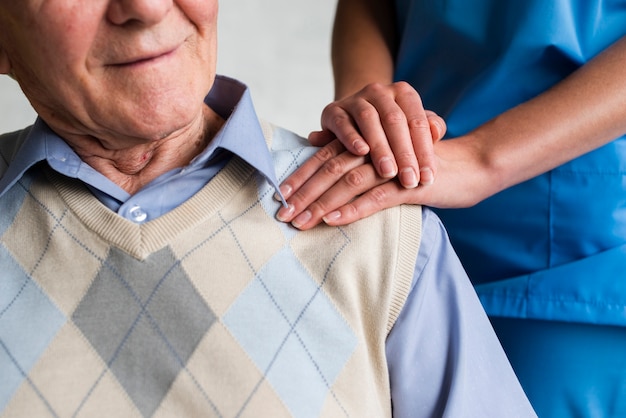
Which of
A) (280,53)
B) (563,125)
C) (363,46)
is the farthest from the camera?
(280,53)

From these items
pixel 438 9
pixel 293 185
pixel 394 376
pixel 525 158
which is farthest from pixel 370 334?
pixel 438 9

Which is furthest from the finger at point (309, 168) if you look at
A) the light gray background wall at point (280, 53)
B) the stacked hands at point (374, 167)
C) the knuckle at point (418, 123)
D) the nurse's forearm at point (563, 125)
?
the light gray background wall at point (280, 53)

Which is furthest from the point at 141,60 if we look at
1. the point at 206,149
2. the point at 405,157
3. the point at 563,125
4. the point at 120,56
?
the point at 563,125

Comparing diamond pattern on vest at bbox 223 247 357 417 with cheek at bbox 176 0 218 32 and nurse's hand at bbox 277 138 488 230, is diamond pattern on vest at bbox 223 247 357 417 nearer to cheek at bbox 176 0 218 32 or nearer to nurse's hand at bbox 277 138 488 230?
nurse's hand at bbox 277 138 488 230

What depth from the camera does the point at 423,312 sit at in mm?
1319

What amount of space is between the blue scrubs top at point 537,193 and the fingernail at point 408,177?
0.24m

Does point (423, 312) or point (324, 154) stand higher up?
point (324, 154)

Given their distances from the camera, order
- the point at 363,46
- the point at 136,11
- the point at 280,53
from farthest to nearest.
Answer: the point at 280,53 < the point at 363,46 < the point at 136,11

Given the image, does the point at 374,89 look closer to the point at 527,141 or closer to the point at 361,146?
the point at 361,146

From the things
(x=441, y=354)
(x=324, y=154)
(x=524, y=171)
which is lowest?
(x=441, y=354)

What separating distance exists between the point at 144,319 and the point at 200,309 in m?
0.07

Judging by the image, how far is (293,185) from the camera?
53.1 inches

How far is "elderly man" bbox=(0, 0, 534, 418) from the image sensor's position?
1244 millimetres

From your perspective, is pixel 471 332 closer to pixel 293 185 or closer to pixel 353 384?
pixel 353 384
